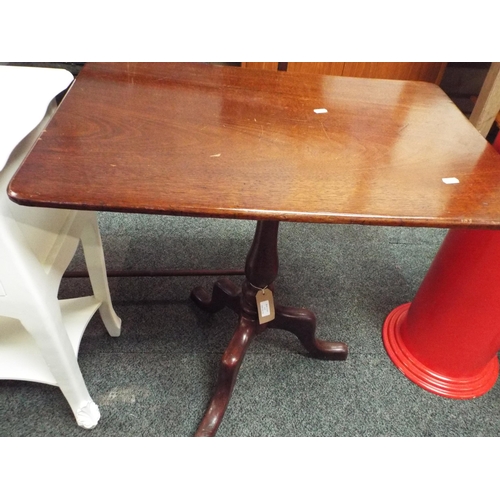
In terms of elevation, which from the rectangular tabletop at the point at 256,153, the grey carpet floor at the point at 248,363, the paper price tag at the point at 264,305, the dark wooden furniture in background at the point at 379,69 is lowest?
the grey carpet floor at the point at 248,363

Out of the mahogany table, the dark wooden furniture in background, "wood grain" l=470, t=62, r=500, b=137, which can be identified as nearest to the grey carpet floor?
the mahogany table

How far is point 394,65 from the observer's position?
6.12 ft

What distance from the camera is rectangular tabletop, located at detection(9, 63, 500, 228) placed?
510mm

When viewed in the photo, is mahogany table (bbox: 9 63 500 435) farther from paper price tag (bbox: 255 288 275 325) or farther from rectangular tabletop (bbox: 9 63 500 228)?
paper price tag (bbox: 255 288 275 325)

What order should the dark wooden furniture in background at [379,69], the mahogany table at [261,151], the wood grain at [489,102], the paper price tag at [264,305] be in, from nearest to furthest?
1. the mahogany table at [261,151]
2. the paper price tag at [264,305]
3. the wood grain at [489,102]
4. the dark wooden furniture in background at [379,69]

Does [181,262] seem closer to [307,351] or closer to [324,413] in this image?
[307,351]

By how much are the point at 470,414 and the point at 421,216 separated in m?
Answer: 0.80

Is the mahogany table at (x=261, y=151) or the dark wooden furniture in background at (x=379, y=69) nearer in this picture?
the mahogany table at (x=261, y=151)

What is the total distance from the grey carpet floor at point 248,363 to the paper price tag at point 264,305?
0.20 meters

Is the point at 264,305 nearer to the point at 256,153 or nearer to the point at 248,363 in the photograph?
the point at 248,363

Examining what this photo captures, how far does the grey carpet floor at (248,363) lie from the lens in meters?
0.98

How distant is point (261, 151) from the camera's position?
0.61 m

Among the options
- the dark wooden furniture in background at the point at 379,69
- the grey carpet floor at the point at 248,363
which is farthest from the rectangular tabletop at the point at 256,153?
the dark wooden furniture in background at the point at 379,69

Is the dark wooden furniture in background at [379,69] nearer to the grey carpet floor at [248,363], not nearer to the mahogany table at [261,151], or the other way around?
the grey carpet floor at [248,363]
